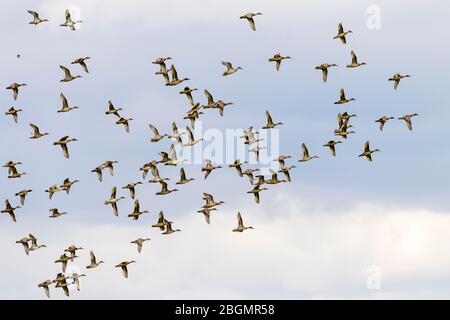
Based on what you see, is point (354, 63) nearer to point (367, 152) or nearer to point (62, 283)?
point (367, 152)

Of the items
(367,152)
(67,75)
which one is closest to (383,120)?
(367,152)

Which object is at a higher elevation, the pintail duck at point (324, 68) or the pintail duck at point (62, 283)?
the pintail duck at point (324, 68)

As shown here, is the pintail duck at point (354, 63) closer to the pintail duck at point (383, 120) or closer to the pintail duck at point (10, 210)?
the pintail duck at point (383, 120)

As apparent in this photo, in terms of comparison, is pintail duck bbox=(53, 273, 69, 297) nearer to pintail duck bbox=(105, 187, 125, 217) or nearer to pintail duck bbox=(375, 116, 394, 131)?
pintail duck bbox=(105, 187, 125, 217)

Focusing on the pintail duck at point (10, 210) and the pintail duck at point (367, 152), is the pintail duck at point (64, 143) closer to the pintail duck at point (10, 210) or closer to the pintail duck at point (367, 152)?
the pintail duck at point (10, 210)

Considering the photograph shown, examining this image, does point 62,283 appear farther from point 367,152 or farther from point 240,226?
point 367,152

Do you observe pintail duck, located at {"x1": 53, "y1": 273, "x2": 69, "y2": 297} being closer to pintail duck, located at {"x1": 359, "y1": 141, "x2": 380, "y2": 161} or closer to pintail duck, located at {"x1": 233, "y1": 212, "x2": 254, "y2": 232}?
pintail duck, located at {"x1": 233, "y1": 212, "x2": 254, "y2": 232}

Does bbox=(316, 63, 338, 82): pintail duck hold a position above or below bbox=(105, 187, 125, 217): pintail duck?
above

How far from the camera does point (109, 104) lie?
181000 mm

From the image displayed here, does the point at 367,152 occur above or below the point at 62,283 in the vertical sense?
above

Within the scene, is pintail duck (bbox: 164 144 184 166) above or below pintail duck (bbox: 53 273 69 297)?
above

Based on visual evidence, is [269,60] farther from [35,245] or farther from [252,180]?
[35,245]
